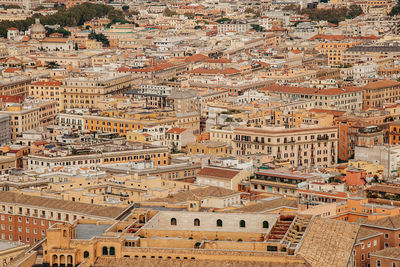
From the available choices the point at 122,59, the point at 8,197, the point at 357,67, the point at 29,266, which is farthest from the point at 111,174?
the point at 122,59

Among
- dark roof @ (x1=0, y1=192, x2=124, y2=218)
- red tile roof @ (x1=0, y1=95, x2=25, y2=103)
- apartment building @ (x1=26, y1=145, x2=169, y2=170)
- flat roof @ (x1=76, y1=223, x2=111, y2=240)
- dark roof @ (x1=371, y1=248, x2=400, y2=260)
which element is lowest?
red tile roof @ (x1=0, y1=95, x2=25, y2=103)

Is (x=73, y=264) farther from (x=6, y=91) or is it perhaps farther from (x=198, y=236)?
(x=6, y=91)

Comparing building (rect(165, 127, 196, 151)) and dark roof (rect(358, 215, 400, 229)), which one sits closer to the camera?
dark roof (rect(358, 215, 400, 229))

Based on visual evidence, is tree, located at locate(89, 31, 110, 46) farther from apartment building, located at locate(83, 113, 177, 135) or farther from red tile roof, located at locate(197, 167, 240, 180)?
red tile roof, located at locate(197, 167, 240, 180)

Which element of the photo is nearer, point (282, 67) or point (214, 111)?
point (214, 111)

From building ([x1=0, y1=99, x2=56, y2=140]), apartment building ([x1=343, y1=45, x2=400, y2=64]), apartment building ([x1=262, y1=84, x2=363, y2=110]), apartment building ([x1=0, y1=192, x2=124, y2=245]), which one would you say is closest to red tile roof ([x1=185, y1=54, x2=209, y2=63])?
apartment building ([x1=343, y1=45, x2=400, y2=64])

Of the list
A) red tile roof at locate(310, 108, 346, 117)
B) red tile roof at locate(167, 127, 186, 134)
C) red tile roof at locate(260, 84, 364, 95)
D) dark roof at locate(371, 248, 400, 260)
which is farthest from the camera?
red tile roof at locate(260, 84, 364, 95)

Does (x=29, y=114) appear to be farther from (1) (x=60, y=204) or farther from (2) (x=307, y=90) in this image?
(1) (x=60, y=204)
